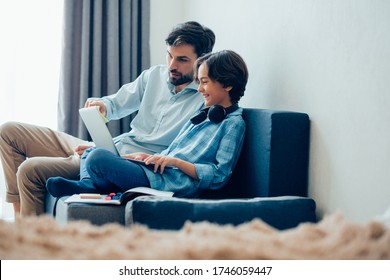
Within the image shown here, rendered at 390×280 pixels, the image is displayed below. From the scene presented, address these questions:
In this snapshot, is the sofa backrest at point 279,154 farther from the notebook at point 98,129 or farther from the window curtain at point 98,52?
the window curtain at point 98,52

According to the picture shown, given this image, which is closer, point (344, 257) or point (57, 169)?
point (344, 257)

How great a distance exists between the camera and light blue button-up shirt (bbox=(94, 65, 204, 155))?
233 cm

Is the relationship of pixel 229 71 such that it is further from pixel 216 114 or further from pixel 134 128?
pixel 134 128

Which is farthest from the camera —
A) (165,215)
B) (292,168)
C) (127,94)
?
(127,94)

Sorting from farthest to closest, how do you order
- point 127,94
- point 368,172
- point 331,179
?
1. point 127,94
2. point 331,179
3. point 368,172

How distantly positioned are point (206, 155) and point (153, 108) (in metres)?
0.69

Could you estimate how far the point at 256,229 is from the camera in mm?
716

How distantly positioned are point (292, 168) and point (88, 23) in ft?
7.04

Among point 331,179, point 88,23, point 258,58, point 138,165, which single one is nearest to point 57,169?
point 138,165

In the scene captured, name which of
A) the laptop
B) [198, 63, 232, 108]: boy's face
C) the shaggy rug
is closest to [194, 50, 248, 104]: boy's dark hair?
[198, 63, 232, 108]: boy's face

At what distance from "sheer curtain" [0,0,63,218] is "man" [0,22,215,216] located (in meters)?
1.03

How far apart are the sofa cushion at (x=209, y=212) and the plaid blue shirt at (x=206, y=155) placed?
375 mm

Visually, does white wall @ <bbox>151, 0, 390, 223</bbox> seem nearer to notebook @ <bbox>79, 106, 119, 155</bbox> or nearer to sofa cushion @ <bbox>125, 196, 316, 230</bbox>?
sofa cushion @ <bbox>125, 196, 316, 230</bbox>
